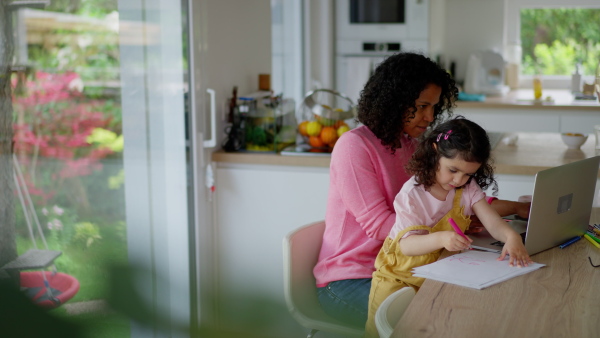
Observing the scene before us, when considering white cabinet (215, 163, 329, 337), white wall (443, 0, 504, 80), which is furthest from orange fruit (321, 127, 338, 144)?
white wall (443, 0, 504, 80)

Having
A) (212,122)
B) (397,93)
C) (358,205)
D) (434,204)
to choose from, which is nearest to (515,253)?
(434,204)

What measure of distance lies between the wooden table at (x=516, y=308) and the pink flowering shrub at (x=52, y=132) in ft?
2.92

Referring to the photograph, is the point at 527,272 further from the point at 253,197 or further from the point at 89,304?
the point at 253,197

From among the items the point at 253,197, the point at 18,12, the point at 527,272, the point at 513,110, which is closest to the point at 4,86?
the point at 18,12

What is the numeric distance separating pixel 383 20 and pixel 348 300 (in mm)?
3110

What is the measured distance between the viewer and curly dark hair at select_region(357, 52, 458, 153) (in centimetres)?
181

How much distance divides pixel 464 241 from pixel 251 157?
1.30 metres

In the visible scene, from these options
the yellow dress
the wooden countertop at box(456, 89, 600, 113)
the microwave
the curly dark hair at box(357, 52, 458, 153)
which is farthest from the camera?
the microwave

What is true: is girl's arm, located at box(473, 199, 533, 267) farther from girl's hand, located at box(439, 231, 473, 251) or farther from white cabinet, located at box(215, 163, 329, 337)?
white cabinet, located at box(215, 163, 329, 337)

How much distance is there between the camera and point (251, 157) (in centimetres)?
256

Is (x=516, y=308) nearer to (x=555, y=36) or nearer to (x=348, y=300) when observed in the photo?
(x=348, y=300)

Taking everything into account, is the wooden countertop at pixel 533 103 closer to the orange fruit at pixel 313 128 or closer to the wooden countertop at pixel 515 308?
the orange fruit at pixel 313 128

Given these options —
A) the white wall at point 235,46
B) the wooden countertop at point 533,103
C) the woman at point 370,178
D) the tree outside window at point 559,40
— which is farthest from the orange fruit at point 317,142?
the tree outside window at point 559,40

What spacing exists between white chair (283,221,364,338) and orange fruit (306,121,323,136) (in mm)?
786
